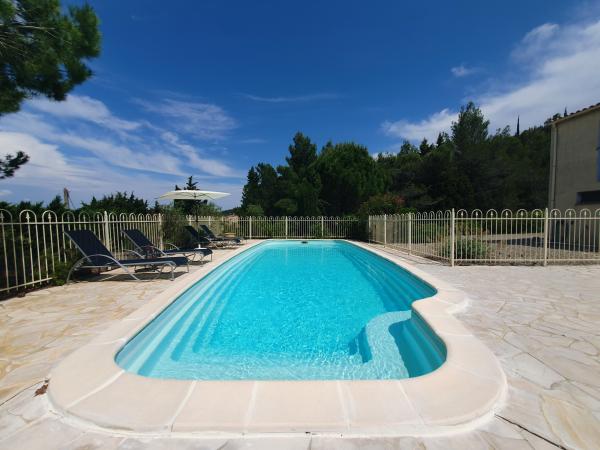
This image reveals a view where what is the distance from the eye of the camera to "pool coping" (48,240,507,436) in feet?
5.08

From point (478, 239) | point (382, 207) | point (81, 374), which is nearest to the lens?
point (81, 374)

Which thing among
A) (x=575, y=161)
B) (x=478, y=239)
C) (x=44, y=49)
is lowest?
(x=478, y=239)

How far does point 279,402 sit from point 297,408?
0.13 meters

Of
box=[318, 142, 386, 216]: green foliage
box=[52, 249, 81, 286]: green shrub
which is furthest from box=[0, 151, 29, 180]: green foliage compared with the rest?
box=[318, 142, 386, 216]: green foliage

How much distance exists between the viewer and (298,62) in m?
13.7

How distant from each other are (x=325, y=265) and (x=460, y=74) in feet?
32.3

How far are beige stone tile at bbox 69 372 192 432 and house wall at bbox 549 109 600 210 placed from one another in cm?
1470

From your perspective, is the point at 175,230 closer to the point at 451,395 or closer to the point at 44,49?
the point at 44,49

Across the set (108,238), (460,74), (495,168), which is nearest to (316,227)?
(460,74)

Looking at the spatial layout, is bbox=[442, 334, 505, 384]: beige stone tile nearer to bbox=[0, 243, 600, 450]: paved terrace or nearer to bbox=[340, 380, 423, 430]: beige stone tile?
bbox=[0, 243, 600, 450]: paved terrace

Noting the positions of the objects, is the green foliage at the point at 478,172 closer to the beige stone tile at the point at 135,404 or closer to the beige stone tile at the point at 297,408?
the beige stone tile at the point at 297,408

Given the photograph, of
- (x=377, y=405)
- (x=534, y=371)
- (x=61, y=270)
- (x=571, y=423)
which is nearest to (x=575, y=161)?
(x=534, y=371)

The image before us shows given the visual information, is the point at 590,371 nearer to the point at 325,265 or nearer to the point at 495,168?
the point at 325,265

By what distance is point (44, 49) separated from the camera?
4855 millimetres
